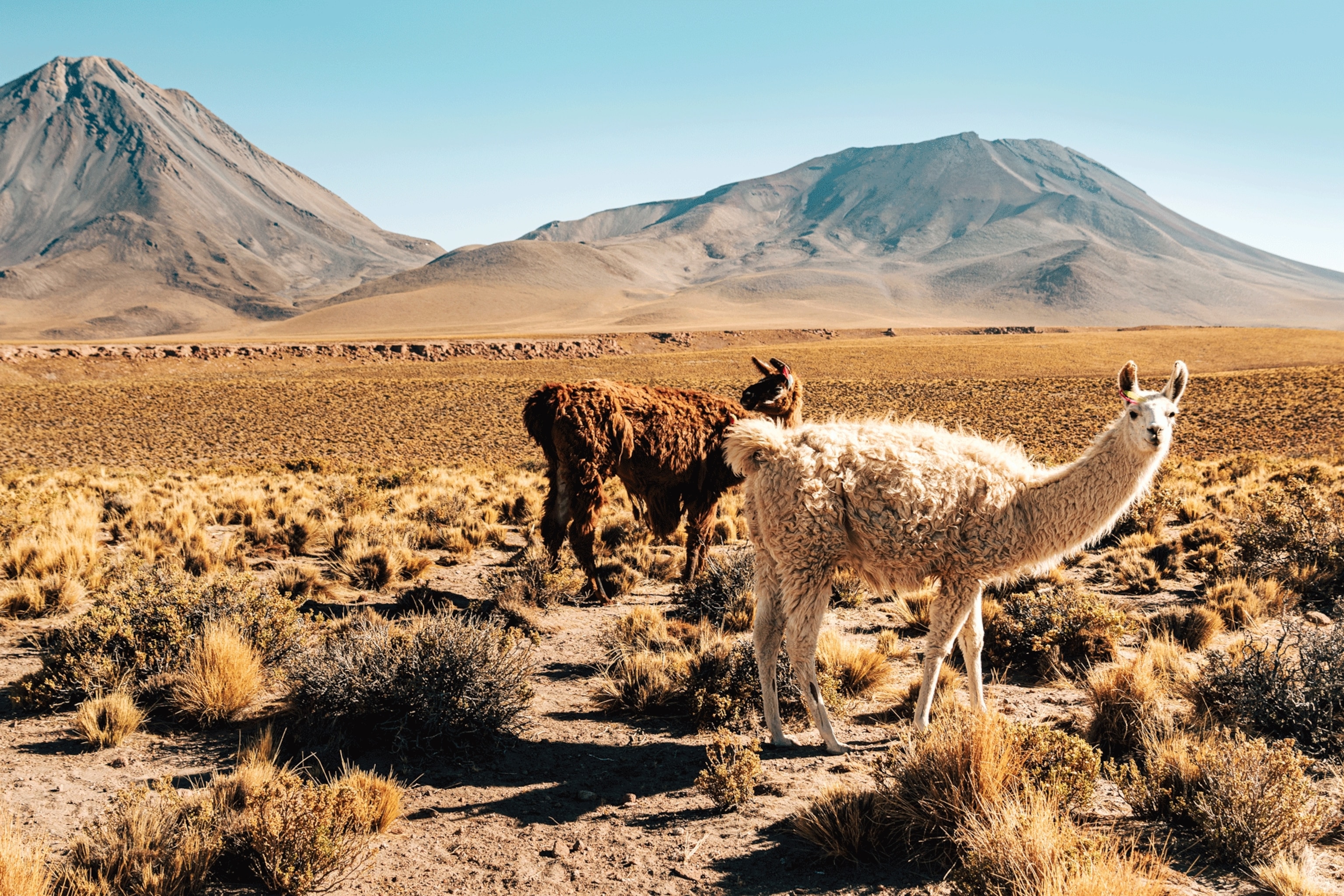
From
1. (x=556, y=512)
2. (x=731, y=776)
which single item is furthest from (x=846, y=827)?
(x=556, y=512)

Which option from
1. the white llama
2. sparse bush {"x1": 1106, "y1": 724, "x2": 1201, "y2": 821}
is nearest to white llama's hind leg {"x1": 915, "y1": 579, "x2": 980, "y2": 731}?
the white llama

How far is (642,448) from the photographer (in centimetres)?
809

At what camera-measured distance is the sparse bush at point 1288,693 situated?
14.6 ft

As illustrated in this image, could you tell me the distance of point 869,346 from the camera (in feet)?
247

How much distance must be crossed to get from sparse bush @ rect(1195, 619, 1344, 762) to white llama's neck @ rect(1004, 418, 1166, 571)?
1124 mm

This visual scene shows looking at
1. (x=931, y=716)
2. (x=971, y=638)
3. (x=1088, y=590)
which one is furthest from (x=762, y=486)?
(x=1088, y=590)

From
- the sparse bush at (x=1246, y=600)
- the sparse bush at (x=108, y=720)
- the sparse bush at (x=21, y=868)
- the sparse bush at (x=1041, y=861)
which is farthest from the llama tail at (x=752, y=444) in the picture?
the sparse bush at (x=1246, y=600)

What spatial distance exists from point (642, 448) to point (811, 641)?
3740mm

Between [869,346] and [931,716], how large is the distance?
73.0 meters

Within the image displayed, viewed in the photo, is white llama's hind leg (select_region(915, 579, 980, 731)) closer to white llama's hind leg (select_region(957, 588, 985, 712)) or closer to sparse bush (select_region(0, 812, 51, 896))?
white llama's hind leg (select_region(957, 588, 985, 712))

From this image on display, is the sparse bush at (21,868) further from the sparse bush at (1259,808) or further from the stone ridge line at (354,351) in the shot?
the stone ridge line at (354,351)

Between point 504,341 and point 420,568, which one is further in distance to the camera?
point 504,341

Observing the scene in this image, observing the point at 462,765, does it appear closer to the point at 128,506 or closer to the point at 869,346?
the point at 128,506

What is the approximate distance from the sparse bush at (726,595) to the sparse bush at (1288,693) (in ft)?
11.5
